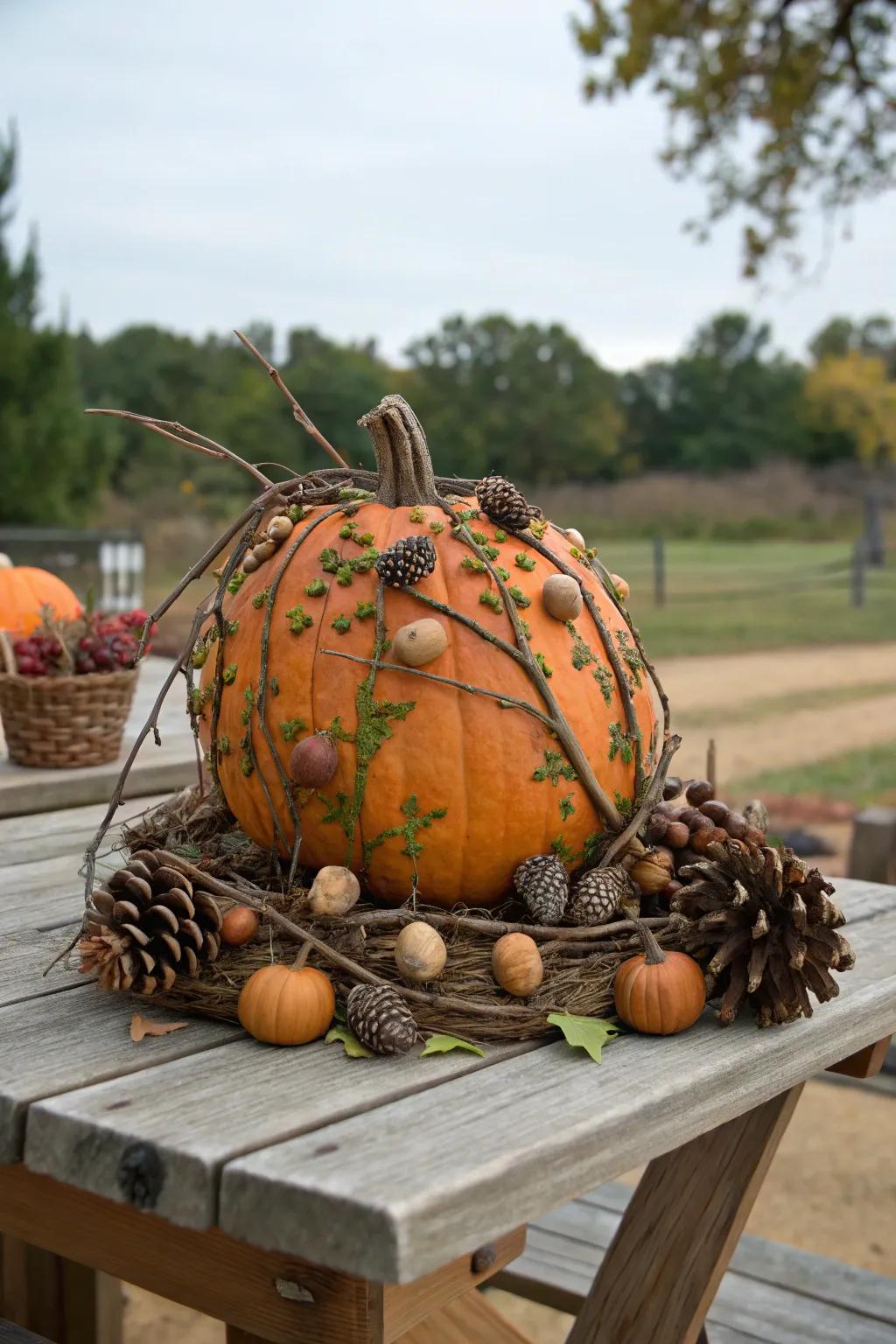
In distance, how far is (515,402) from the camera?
3050cm

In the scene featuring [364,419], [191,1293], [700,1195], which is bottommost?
[700,1195]

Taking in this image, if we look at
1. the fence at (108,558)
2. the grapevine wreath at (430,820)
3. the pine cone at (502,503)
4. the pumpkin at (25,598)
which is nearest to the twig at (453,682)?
the grapevine wreath at (430,820)

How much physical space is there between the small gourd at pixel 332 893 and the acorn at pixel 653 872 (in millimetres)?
301

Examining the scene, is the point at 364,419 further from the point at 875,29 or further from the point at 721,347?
the point at 721,347

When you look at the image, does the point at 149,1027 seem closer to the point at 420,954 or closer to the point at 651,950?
the point at 420,954

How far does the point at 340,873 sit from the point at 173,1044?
24cm

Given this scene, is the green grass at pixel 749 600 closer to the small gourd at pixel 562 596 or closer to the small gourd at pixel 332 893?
the small gourd at pixel 562 596

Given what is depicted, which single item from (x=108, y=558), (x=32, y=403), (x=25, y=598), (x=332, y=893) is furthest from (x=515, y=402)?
(x=332, y=893)

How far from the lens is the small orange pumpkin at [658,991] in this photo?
43.4 inches

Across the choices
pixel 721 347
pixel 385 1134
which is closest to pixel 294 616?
pixel 385 1134

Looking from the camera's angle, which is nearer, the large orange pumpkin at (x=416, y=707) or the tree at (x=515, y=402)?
the large orange pumpkin at (x=416, y=707)

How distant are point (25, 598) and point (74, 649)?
744 millimetres

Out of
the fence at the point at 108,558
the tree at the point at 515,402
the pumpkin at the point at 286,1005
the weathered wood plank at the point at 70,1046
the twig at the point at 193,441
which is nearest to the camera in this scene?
the weathered wood plank at the point at 70,1046

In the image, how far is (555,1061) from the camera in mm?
1044
